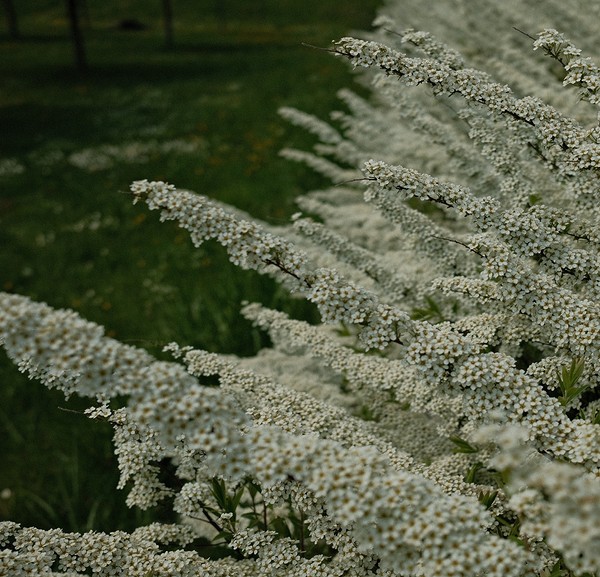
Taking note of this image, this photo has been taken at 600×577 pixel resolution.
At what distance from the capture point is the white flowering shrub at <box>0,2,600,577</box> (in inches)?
85.9

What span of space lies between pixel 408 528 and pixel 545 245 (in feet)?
5.79

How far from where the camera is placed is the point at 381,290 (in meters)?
4.72

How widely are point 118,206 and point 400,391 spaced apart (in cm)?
986

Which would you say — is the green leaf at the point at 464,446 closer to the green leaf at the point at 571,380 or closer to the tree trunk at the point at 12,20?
the green leaf at the point at 571,380

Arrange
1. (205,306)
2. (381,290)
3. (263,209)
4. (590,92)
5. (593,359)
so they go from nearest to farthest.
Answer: (593,359), (590,92), (381,290), (205,306), (263,209)

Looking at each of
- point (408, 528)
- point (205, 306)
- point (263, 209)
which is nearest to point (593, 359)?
point (408, 528)

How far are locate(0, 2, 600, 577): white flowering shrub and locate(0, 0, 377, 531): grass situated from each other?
82 centimetres

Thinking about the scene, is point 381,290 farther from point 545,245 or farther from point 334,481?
point 334,481

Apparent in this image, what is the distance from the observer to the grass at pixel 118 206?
6.01 meters

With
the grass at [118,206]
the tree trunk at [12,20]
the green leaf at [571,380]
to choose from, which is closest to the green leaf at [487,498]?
the green leaf at [571,380]

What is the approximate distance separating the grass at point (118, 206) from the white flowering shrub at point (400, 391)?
2.69 ft

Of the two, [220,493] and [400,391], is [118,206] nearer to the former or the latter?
[400,391]

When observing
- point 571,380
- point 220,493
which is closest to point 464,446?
point 571,380

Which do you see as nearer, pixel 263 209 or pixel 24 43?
pixel 263 209
